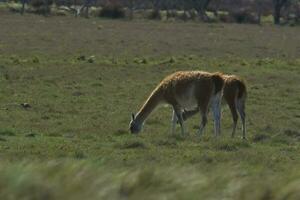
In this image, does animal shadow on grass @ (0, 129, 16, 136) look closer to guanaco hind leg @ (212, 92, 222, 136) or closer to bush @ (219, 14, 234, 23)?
guanaco hind leg @ (212, 92, 222, 136)

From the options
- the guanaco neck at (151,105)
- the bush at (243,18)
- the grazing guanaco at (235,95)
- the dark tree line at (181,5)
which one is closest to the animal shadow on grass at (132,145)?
the guanaco neck at (151,105)

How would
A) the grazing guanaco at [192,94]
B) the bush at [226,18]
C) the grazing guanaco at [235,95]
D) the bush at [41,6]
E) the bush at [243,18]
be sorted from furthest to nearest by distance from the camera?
the bush at [243,18] < the bush at [226,18] < the bush at [41,6] < the grazing guanaco at [235,95] < the grazing guanaco at [192,94]

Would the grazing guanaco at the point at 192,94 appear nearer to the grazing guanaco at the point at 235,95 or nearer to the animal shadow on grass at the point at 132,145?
the grazing guanaco at the point at 235,95

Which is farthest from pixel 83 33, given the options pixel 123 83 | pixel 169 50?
pixel 123 83

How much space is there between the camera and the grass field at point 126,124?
709 centimetres

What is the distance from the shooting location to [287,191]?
7.15 m

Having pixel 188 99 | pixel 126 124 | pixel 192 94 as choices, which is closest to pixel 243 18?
pixel 126 124

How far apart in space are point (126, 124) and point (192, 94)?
2575 mm

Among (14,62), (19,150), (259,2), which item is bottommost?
(259,2)

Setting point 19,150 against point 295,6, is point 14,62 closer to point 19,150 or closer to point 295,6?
point 19,150

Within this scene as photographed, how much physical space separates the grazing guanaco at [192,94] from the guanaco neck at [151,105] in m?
0.03

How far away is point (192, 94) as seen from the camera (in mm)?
19109

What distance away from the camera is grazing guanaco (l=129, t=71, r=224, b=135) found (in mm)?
18906

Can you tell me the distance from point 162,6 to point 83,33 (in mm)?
60234
